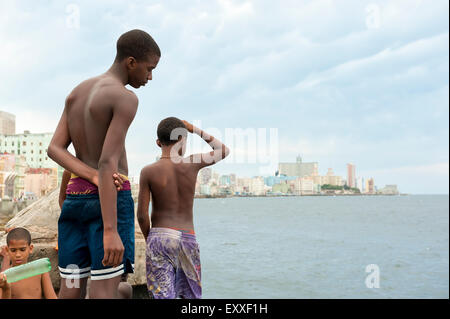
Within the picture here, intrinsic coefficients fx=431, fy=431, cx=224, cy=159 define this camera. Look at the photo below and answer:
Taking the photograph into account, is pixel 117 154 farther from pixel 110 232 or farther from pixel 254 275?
pixel 254 275

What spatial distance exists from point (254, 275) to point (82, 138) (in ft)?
99.4

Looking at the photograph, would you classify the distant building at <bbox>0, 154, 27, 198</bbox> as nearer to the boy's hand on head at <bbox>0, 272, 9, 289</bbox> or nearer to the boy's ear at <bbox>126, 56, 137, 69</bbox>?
the boy's hand on head at <bbox>0, 272, 9, 289</bbox>

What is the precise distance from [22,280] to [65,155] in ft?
4.21

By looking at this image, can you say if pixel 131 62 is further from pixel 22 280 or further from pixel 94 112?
pixel 22 280

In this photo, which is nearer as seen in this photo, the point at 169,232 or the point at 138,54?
the point at 138,54

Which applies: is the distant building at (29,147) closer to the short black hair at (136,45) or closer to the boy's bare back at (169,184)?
the boy's bare back at (169,184)

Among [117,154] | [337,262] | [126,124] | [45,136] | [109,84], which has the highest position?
[45,136]

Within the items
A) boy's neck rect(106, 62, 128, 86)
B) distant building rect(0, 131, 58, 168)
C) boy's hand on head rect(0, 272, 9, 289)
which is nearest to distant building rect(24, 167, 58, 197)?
distant building rect(0, 131, 58, 168)

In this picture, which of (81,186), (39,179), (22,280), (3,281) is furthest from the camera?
(39,179)

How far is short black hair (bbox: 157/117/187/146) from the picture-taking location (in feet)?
10.9

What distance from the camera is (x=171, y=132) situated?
3324mm

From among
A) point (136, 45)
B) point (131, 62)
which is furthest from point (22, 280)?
point (136, 45)

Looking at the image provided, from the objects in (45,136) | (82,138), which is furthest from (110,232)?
(45,136)
